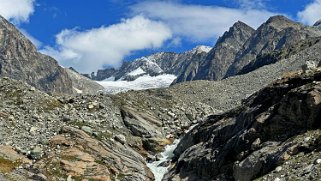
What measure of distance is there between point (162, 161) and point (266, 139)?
24961mm

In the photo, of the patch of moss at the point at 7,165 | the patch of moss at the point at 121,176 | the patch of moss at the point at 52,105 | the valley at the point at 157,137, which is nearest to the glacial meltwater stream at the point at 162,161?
the valley at the point at 157,137

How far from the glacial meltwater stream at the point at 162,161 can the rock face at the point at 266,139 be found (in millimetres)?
2124

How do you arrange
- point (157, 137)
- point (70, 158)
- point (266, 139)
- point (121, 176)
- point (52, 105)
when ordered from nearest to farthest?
1. point (266, 139)
2. point (70, 158)
3. point (121, 176)
4. point (52, 105)
5. point (157, 137)

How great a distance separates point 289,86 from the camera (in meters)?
57.0

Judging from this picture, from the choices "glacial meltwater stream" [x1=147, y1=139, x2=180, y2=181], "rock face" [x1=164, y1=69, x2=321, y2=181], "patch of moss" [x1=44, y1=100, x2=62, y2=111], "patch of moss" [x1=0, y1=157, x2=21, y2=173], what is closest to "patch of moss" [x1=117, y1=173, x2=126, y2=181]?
"glacial meltwater stream" [x1=147, y1=139, x2=180, y2=181]

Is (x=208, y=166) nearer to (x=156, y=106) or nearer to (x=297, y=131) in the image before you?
(x=297, y=131)

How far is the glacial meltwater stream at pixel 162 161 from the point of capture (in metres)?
69.2

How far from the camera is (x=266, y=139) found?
52.8 m

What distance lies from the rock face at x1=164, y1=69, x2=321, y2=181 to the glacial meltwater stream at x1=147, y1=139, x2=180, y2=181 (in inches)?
83.6

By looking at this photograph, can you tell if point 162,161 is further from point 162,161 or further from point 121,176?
point 121,176

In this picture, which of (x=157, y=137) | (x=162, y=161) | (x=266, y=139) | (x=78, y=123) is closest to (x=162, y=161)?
(x=162, y=161)

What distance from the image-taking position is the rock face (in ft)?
148

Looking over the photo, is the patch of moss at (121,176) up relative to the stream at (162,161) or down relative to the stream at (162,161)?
down

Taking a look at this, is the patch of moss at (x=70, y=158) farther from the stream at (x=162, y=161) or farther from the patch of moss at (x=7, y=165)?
the stream at (x=162, y=161)
